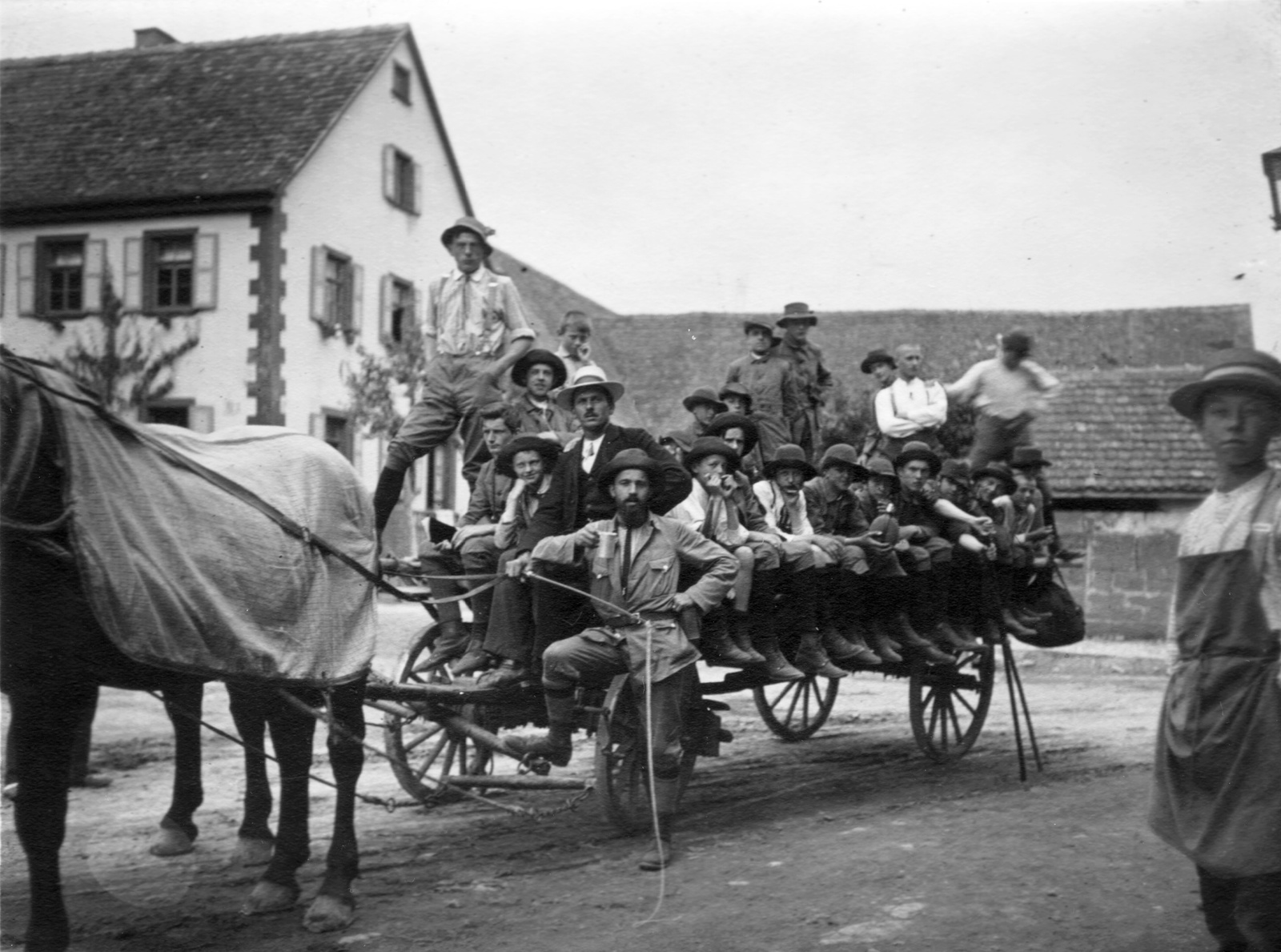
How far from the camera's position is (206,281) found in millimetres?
18234

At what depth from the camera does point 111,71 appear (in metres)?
18.9

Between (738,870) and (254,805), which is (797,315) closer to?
(738,870)

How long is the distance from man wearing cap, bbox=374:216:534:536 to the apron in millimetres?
4375

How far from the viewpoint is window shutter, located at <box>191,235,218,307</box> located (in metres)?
18.2

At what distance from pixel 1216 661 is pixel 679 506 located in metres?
3.31

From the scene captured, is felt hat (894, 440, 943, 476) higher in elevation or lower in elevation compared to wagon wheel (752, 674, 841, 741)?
higher

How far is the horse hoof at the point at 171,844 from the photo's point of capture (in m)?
6.02

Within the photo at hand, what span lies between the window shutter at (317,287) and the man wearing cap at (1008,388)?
12987 mm

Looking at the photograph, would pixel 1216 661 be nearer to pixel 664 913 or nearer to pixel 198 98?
pixel 664 913

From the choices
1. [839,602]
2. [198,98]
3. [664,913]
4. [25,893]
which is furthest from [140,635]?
[198,98]

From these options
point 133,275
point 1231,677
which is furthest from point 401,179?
point 1231,677

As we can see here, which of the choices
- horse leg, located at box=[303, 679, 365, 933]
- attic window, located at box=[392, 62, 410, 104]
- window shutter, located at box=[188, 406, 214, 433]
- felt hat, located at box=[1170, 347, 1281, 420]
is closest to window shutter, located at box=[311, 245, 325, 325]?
window shutter, located at box=[188, 406, 214, 433]

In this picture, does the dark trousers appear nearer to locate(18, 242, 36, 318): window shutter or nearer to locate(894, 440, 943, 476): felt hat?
locate(894, 440, 943, 476): felt hat

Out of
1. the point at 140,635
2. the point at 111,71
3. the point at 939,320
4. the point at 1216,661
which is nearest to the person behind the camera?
the point at 1216,661
